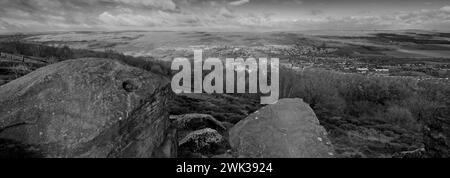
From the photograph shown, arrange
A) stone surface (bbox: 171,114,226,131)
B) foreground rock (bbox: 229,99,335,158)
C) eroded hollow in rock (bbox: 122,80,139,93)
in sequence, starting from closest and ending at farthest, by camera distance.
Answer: eroded hollow in rock (bbox: 122,80,139,93)
foreground rock (bbox: 229,99,335,158)
stone surface (bbox: 171,114,226,131)

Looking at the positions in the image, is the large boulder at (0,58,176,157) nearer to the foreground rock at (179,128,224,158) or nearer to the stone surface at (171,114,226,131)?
the foreground rock at (179,128,224,158)

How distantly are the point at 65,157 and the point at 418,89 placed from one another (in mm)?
17189

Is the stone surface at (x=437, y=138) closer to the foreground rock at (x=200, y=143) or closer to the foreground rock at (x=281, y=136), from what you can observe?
the foreground rock at (x=281, y=136)

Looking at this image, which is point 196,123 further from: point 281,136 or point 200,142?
point 281,136

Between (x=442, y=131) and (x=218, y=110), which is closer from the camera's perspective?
(x=442, y=131)

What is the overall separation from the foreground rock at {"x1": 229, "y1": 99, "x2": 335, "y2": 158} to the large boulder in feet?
6.85

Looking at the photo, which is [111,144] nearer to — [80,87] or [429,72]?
[80,87]

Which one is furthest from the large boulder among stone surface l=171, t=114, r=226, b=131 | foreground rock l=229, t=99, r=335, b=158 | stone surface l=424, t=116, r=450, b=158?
stone surface l=424, t=116, r=450, b=158

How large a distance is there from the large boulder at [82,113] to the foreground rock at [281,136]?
2.09 meters

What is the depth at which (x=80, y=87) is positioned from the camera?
187 inches

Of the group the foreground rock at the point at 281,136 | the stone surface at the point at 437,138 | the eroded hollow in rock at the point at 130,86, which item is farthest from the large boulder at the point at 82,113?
the stone surface at the point at 437,138

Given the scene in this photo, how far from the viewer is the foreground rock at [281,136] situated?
19.7 ft

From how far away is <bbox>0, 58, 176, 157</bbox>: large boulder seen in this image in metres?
4.24
